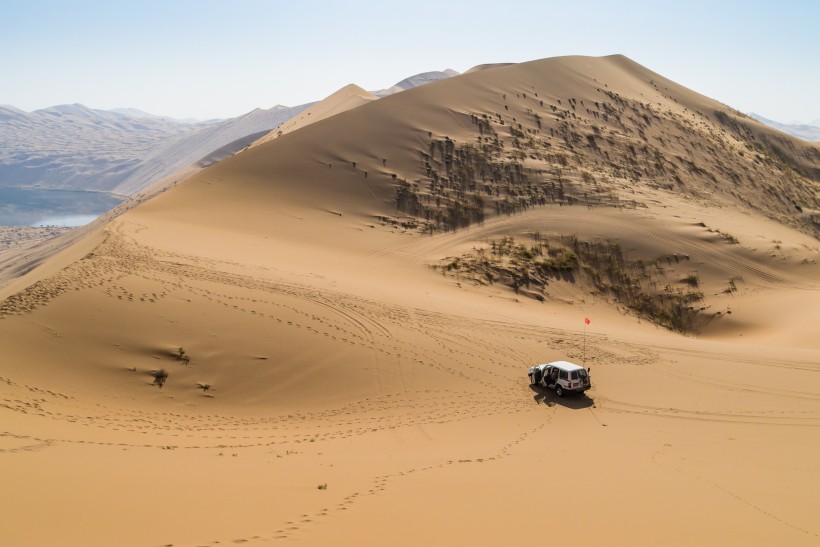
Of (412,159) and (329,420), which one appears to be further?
(412,159)

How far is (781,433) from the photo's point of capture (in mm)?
11078

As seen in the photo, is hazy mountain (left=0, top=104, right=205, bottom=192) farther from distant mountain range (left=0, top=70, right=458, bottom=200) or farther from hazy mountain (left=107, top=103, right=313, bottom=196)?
hazy mountain (left=107, top=103, right=313, bottom=196)

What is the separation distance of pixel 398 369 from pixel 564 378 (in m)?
3.84

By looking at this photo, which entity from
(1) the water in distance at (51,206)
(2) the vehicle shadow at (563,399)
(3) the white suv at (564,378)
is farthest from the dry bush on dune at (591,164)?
(1) the water in distance at (51,206)

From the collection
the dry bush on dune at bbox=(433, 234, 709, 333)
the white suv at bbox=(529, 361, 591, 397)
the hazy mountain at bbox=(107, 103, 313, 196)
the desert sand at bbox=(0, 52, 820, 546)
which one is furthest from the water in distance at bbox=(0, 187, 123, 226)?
the white suv at bbox=(529, 361, 591, 397)

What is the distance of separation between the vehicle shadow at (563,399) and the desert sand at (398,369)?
0.09 m

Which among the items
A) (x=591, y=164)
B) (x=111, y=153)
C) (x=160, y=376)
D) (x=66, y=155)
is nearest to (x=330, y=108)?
(x=591, y=164)

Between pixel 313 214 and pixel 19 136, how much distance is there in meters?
185

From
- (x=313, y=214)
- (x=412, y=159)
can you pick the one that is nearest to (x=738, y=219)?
(x=412, y=159)

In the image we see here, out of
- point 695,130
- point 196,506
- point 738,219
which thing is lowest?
point 196,506

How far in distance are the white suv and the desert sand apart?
1.10 ft

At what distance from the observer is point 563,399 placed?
512 inches

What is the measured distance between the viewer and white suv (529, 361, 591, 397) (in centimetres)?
1288

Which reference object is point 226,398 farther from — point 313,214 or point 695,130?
point 695,130
